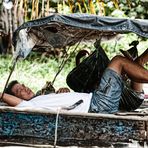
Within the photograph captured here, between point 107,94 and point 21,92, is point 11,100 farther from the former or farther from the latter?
point 107,94

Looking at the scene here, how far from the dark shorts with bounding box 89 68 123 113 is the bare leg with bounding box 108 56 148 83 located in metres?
0.07

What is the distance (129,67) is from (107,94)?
399mm

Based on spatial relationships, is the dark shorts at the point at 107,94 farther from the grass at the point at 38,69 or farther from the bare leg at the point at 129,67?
the grass at the point at 38,69

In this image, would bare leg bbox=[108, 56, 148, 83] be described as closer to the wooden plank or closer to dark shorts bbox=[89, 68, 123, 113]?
dark shorts bbox=[89, 68, 123, 113]

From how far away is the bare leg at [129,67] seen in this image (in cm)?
585

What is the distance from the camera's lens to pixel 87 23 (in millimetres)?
5453

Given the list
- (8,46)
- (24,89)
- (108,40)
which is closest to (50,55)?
(8,46)

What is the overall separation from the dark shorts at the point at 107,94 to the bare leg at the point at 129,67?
0.24 feet

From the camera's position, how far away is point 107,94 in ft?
19.2

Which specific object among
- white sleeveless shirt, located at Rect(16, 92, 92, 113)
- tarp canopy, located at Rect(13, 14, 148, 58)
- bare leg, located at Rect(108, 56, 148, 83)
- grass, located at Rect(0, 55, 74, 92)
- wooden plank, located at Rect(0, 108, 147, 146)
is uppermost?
A: tarp canopy, located at Rect(13, 14, 148, 58)

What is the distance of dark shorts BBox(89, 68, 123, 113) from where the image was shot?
5828 mm

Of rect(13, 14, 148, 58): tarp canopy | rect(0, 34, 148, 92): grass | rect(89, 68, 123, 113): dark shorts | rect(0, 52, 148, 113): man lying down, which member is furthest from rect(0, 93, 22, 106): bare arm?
rect(0, 34, 148, 92): grass

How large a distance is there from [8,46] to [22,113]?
9748mm

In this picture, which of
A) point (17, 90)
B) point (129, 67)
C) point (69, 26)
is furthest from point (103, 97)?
point (17, 90)
